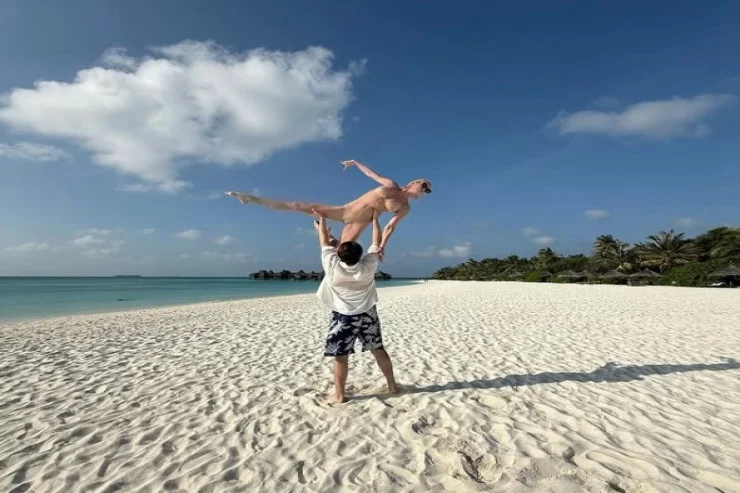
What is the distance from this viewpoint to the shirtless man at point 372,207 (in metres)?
4.11

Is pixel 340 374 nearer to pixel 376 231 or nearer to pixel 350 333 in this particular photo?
pixel 350 333

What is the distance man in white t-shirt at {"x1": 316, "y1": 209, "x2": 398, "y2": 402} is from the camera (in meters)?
4.14

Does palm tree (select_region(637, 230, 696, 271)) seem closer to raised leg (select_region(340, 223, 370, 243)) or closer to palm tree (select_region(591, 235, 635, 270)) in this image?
palm tree (select_region(591, 235, 635, 270))

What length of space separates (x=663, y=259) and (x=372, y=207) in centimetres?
5601

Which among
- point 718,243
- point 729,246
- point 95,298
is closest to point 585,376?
point 95,298

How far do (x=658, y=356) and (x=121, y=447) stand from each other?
7.88m

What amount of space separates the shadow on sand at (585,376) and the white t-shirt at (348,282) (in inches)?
44.8

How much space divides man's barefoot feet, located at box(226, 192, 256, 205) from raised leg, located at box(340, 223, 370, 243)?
1.10 meters

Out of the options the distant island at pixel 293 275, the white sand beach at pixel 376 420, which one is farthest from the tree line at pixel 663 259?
the distant island at pixel 293 275

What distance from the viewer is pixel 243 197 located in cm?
372

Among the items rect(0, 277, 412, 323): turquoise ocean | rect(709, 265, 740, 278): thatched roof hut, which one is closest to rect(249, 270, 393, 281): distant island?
rect(0, 277, 412, 323): turquoise ocean

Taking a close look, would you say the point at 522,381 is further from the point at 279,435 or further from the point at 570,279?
the point at 570,279

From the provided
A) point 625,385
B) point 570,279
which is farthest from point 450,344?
point 570,279

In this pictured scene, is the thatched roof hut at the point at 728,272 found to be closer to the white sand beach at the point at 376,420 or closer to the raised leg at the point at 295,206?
the white sand beach at the point at 376,420
